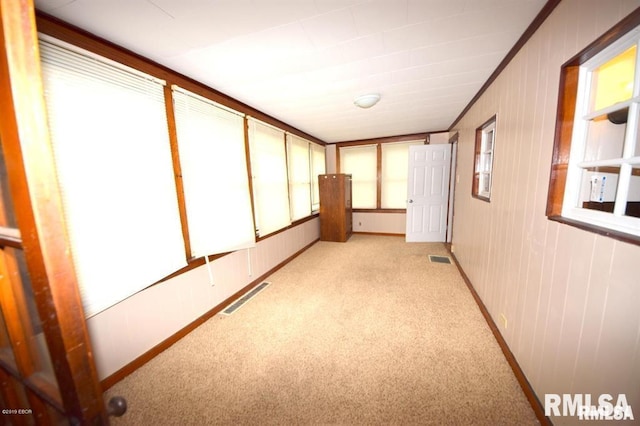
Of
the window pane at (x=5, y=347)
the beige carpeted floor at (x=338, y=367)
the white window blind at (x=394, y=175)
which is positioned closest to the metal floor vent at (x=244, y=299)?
the beige carpeted floor at (x=338, y=367)

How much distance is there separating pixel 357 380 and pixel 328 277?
1.70 meters

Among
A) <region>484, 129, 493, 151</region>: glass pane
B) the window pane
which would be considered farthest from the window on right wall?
the window pane

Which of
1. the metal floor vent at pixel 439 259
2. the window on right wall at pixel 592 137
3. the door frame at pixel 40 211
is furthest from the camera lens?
the metal floor vent at pixel 439 259

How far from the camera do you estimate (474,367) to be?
62.8 inches

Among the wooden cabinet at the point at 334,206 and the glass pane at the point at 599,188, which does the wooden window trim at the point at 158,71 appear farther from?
the glass pane at the point at 599,188

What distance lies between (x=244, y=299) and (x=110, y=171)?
1.84m

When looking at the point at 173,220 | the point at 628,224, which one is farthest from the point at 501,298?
the point at 173,220

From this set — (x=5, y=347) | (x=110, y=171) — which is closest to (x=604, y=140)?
(x=5, y=347)

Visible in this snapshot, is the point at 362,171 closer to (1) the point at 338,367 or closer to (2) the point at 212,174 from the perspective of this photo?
(2) the point at 212,174

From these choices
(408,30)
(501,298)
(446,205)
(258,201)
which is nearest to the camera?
(408,30)

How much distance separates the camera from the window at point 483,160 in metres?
2.54

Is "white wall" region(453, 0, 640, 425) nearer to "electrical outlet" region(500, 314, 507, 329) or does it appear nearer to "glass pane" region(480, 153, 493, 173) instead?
"electrical outlet" region(500, 314, 507, 329)

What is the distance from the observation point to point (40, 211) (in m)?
0.44

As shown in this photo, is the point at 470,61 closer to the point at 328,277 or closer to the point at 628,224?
the point at 628,224
